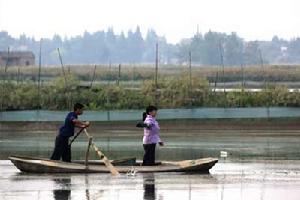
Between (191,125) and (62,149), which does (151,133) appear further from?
(191,125)

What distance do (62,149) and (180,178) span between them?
3.36 meters

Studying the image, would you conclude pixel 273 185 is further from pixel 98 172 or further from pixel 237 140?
pixel 237 140

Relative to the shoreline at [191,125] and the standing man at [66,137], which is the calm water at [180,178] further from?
the shoreline at [191,125]

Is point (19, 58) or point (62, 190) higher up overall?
point (19, 58)

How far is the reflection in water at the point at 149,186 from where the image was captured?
18312mm

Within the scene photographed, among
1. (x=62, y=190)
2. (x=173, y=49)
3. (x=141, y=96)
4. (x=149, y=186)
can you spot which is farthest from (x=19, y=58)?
(x=173, y=49)

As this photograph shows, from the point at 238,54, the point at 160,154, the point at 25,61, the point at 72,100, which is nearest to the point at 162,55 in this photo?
the point at 238,54

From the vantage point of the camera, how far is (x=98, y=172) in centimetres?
2261

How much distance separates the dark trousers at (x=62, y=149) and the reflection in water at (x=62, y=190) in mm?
2000

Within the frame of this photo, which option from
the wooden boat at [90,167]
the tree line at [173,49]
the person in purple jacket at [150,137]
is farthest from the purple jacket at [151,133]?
the tree line at [173,49]

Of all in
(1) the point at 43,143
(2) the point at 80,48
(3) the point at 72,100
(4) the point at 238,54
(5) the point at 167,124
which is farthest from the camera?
(2) the point at 80,48

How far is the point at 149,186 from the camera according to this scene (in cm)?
2008

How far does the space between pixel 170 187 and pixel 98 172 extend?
3.17 m

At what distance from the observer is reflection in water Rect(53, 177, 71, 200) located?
59.8ft
